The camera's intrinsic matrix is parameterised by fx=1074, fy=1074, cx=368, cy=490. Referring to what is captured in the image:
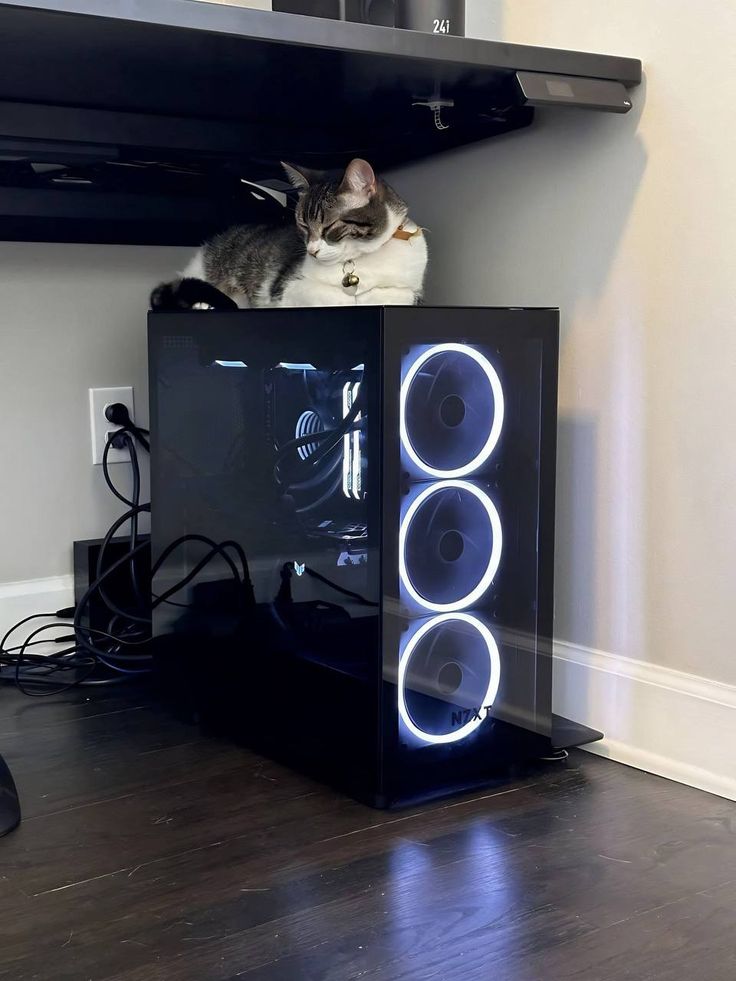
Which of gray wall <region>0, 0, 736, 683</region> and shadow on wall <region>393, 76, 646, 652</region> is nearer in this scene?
gray wall <region>0, 0, 736, 683</region>

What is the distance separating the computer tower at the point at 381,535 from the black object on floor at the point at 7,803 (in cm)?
27

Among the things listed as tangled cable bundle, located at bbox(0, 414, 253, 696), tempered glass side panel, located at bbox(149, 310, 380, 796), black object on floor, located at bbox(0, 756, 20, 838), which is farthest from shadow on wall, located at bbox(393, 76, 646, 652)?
black object on floor, located at bbox(0, 756, 20, 838)

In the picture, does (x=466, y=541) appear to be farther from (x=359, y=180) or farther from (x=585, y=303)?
(x=359, y=180)

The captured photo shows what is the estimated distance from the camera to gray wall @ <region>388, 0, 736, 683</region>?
3.74 ft

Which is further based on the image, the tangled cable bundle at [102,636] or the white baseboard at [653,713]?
the tangled cable bundle at [102,636]

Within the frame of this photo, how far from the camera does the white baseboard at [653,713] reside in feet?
3.78

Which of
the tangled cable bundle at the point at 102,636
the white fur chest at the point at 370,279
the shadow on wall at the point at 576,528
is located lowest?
the tangled cable bundle at the point at 102,636

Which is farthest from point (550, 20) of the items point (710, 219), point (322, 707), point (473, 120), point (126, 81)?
point (322, 707)

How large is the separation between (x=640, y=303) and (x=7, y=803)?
0.86 m

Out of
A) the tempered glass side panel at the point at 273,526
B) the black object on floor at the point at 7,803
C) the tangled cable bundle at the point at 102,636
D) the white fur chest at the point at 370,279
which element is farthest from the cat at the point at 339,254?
the black object on floor at the point at 7,803

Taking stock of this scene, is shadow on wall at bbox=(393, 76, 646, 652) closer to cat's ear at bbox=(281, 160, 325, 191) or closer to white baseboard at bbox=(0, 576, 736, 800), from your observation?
white baseboard at bbox=(0, 576, 736, 800)

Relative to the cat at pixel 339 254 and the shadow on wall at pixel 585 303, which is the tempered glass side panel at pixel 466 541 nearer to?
the shadow on wall at pixel 585 303

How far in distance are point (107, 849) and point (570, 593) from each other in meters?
0.63

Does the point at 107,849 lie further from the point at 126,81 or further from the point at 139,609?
the point at 126,81
